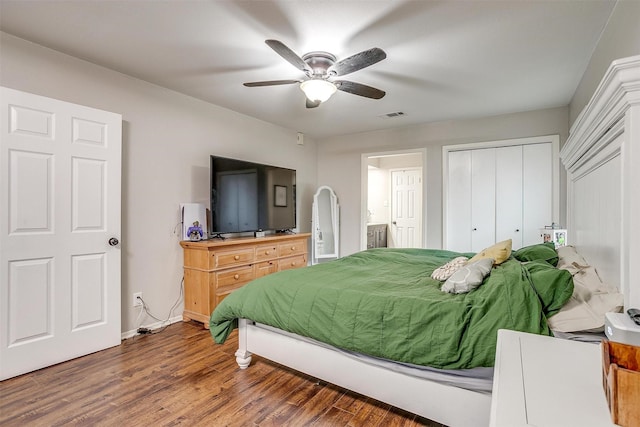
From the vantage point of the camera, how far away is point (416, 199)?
21.8ft

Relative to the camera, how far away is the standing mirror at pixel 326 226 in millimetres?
5180

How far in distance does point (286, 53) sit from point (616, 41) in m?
1.99

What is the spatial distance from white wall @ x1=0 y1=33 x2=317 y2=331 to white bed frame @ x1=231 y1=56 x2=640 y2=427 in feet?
4.59

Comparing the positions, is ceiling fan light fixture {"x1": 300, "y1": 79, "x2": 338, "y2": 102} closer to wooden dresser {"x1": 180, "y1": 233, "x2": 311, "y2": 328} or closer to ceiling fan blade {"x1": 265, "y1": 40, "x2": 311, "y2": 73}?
ceiling fan blade {"x1": 265, "y1": 40, "x2": 311, "y2": 73}

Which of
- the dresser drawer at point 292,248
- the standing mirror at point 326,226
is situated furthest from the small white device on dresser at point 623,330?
the standing mirror at point 326,226

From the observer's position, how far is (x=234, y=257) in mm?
3352

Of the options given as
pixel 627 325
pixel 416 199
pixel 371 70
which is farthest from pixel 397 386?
pixel 416 199

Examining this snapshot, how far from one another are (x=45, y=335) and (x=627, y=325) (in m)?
3.23

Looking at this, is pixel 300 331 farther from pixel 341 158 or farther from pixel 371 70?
pixel 341 158

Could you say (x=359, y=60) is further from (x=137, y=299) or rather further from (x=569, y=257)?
(x=137, y=299)

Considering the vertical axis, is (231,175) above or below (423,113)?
below

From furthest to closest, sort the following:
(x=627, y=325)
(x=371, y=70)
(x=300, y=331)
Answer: (x=371, y=70), (x=300, y=331), (x=627, y=325)

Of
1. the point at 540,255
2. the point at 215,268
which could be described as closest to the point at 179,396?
the point at 215,268

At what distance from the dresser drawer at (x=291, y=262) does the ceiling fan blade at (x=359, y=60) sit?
248cm
